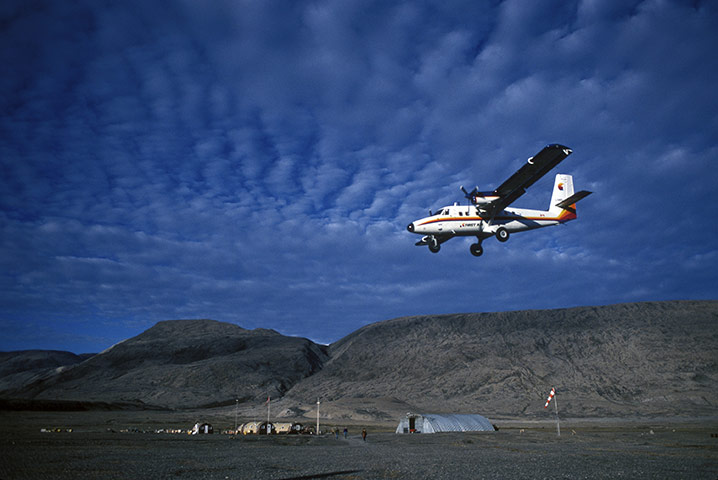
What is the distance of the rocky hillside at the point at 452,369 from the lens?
265 ft

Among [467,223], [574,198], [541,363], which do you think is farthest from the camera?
[541,363]

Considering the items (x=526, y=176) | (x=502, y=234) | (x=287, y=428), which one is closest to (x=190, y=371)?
(x=287, y=428)

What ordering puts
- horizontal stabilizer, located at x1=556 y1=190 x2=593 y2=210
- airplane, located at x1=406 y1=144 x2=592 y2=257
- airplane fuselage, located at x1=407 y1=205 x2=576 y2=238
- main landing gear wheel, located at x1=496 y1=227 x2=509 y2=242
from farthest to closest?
main landing gear wheel, located at x1=496 y1=227 x2=509 y2=242 → airplane fuselage, located at x1=407 y1=205 x2=576 y2=238 → airplane, located at x1=406 y1=144 x2=592 y2=257 → horizontal stabilizer, located at x1=556 y1=190 x2=593 y2=210

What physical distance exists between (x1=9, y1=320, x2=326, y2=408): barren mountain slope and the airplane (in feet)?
278

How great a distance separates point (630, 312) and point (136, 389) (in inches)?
4385

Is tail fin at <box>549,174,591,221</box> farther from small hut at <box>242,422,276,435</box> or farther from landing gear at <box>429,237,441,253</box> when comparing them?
small hut at <box>242,422,276,435</box>

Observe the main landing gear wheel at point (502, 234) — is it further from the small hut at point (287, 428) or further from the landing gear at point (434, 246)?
the small hut at point (287, 428)

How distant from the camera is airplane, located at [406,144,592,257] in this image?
30.2 metres

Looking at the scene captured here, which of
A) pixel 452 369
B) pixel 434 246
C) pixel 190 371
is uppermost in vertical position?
pixel 434 246

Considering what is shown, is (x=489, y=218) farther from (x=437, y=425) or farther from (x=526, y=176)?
(x=437, y=425)

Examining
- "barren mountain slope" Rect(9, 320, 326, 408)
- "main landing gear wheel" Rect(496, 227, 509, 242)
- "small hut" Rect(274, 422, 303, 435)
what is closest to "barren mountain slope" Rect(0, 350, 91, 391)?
"barren mountain slope" Rect(9, 320, 326, 408)

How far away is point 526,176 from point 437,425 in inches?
1152

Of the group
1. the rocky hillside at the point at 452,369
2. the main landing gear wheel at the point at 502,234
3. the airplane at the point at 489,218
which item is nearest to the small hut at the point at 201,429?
the airplane at the point at 489,218

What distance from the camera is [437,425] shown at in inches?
1855
